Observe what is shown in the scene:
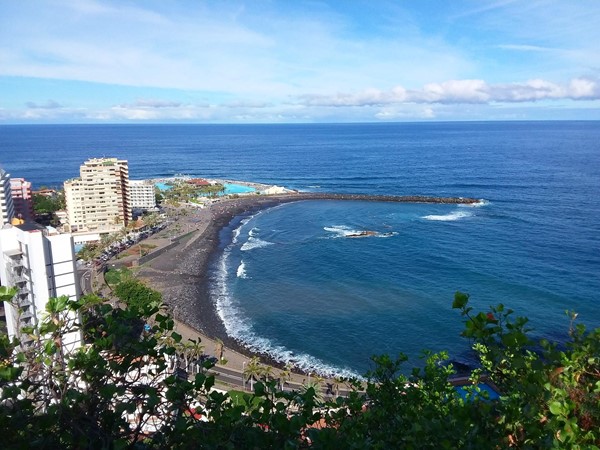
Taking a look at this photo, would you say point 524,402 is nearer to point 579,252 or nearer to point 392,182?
point 579,252

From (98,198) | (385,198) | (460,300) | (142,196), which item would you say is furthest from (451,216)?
(460,300)

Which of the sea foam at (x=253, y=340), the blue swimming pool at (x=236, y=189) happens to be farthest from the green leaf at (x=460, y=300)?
the blue swimming pool at (x=236, y=189)

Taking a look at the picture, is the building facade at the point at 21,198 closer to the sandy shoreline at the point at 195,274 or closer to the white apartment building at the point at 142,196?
the white apartment building at the point at 142,196

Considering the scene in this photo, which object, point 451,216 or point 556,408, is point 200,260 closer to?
point 451,216

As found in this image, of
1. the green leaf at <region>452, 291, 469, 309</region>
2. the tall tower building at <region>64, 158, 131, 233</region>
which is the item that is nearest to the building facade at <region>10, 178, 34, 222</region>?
the tall tower building at <region>64, 158, 131, 233</region>

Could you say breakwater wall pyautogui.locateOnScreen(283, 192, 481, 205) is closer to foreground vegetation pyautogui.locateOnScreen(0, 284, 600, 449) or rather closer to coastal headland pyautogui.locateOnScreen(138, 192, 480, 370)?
coastal headland pyautogui.locateOnScreen(138, 192, 480, 370)
